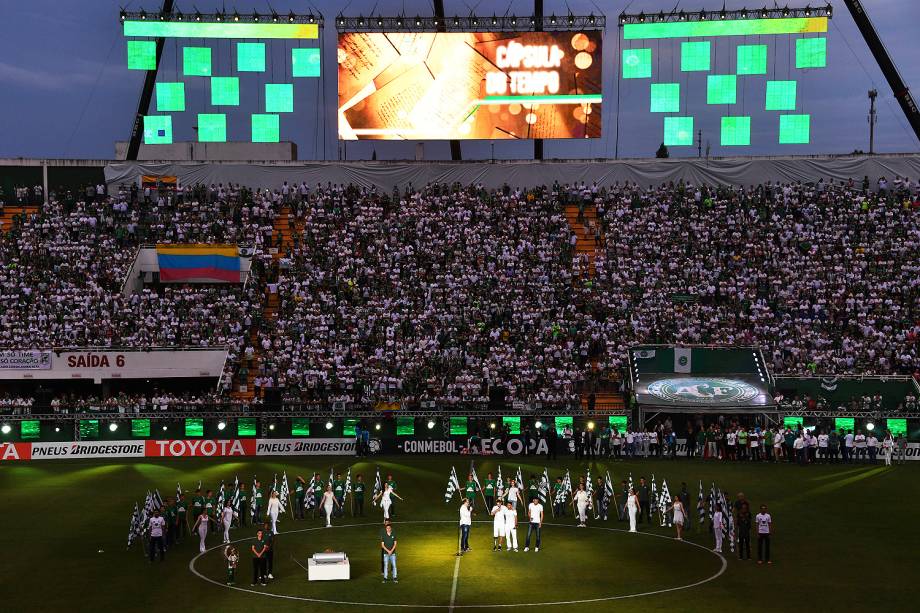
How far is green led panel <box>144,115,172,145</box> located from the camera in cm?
7244

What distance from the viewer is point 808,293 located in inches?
2386

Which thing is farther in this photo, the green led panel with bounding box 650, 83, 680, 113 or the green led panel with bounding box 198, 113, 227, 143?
the green led panel with bounding box 198, 113, 227, 143

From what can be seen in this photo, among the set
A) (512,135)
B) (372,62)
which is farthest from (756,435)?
(372,62)

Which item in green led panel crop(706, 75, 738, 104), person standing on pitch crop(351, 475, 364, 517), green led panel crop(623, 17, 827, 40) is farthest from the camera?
green led panel crop(706, 75, 738, 104)

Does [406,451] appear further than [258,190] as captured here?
No

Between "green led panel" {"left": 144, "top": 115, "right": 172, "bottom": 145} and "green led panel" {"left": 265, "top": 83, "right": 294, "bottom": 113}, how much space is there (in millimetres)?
6925

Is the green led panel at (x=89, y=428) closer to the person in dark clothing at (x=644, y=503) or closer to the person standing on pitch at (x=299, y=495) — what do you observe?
the person standing on pitch at (x=299, y=495)

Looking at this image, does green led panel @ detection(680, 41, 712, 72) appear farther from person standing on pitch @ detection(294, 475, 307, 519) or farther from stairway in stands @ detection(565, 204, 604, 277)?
person standing on pitch @ detection(294, 475, 307, 519)

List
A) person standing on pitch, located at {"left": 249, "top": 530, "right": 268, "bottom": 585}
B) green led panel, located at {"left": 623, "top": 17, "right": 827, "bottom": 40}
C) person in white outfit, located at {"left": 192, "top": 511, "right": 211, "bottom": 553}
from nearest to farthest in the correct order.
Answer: person standing on pitch, located at {"left": 249, "top": 530, "right": 268, "bottom": 585}
person in white outfit, located at {"left": 192, "top": 511, "right": 211, "bottom": 553}
green led panel, located at {"left": 623, "top": 17, "right": 827, "bottom": 40}

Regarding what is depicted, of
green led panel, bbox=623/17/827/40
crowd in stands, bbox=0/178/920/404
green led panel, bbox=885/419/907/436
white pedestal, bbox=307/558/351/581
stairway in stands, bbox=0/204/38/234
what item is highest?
green led panel, bbox=623/17/827/40

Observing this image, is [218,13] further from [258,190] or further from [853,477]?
[853,477]

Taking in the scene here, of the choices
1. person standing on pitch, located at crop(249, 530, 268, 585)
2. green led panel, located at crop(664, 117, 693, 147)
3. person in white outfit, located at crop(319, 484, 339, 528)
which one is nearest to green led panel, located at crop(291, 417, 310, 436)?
person in white outfit, located at crop(319, 484, 339, 528)

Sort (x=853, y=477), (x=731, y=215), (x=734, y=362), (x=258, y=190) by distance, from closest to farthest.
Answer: (x=853, y=477), (x=734, y=362), (x=731, y=215), (x=258, y=190)

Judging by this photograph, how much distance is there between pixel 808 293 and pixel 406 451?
24.3 m
